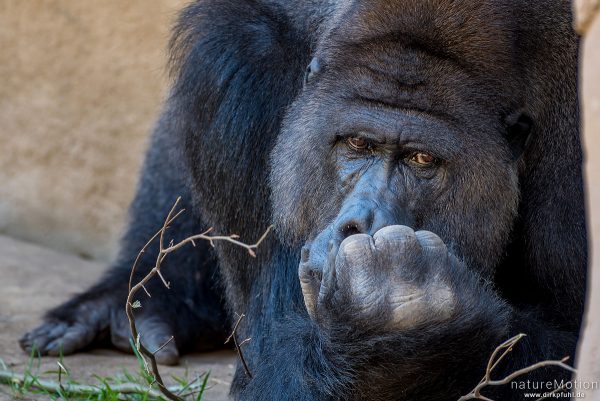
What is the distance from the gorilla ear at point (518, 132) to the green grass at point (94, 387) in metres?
1.65

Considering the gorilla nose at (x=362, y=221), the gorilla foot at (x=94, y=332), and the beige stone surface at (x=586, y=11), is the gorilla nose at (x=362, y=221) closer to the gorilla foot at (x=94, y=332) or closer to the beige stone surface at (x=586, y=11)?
the beige stone surface at (x=586, y=11)

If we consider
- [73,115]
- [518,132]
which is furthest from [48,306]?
[518,132]

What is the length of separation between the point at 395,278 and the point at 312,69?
1088 millimetres

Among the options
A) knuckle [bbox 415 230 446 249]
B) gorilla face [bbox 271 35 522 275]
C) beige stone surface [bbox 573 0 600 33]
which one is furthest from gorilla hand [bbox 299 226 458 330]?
beige stone surface [bbox 573 0 600 33]

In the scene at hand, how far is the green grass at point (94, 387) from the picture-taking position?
4.64 m

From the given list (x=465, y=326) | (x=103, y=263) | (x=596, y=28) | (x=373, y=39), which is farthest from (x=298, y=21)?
(x=103, y=263)

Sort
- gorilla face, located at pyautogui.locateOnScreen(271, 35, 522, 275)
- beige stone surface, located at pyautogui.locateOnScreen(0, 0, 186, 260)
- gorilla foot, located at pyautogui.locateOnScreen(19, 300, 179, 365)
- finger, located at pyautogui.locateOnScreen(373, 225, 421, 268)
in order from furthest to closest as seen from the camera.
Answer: beige stone surface, located at pyautogui.locateOnScreen(0, 0, 186, 260) → gorilla foot, located at pyautogui.locateOnScreen(19, 300, 179, 365) → gorilla face, located at pyautogui.locateOnScreen(271, 35, 522, 275) → finger, located at pyautogui.locateOnScreen(373, 225, 421, 268)

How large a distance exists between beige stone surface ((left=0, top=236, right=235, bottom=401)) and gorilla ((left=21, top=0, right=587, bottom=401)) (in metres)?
0.97

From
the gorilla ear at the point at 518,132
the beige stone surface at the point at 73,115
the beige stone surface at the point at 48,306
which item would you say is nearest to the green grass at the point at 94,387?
the beige stone surface at the point at 48,306

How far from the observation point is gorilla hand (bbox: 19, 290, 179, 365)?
18.3 feet

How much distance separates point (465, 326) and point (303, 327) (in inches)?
28.4

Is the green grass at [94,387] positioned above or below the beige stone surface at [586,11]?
below

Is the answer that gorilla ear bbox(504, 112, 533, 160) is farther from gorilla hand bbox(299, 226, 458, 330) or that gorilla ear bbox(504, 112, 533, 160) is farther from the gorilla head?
gorilla hand bbox(299, 226, 458, 330)

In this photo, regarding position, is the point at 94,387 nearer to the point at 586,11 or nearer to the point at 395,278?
the point at 395,278
